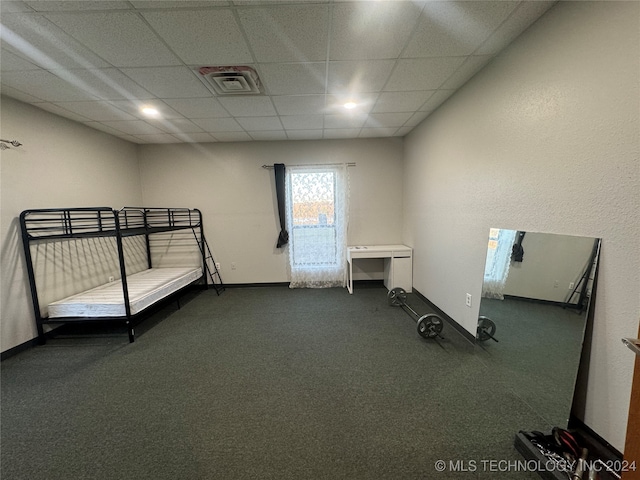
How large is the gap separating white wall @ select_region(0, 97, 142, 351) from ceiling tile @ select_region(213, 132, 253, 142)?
149 cm

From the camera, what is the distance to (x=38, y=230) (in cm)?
240

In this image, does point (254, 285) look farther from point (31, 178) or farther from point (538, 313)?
point (538, 313)

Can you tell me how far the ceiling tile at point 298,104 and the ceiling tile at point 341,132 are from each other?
2.43ft

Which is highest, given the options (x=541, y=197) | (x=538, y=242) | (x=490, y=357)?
(x=541, y=197)

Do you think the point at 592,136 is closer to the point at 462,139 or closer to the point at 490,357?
the point at 462,139

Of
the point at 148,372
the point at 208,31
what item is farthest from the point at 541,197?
the point at 148,372

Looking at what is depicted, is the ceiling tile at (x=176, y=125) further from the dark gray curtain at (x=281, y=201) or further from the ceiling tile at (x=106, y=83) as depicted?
the dark gray curtain at (x=281, y=201)

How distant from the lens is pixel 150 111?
2615 mm

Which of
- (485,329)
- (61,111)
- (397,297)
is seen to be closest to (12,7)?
(61,111)

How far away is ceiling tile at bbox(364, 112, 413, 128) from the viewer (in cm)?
288

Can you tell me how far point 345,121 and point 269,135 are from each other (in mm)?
1188

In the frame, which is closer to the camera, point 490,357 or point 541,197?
point 541,197

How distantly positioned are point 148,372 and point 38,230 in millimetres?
Answer: 1901

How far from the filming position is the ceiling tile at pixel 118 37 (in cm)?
136
